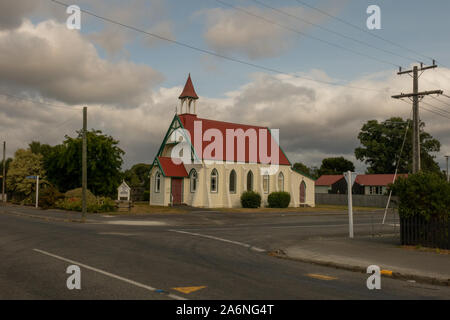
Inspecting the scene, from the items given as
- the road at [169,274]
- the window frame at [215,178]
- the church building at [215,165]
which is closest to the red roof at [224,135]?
the church building at [215,165]

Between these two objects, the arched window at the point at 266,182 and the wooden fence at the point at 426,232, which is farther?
the arched window at the point at 266,182

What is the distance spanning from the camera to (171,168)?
140 feet

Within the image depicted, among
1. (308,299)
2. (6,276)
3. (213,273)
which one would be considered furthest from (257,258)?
(6,276)

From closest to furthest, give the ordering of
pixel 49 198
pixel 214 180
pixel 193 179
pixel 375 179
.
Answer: pixel 49 198 → pixel 193 179 → pixel 214 180 → pixel 375 179

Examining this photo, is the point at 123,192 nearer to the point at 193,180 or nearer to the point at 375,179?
the point at 193,180

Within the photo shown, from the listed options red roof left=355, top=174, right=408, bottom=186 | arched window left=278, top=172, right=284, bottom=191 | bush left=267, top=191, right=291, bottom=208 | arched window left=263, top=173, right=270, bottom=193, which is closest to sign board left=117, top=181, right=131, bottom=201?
bush left=267, top=191, right=291, bottom=208

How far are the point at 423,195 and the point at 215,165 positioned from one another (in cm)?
2924

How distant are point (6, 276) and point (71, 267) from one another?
4.78 feet

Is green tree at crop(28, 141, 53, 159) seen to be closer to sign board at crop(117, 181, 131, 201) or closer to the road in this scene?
sign board at crop(117, 181, 131, 201)

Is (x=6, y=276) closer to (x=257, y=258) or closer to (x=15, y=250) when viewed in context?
(x=15, y=250)

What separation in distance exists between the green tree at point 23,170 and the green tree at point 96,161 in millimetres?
7810

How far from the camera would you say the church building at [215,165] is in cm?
4225

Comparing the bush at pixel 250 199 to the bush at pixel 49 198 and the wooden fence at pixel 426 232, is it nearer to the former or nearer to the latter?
the bush at pixel 49 198

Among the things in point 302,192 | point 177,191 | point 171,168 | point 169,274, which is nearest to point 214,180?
point 177,191
